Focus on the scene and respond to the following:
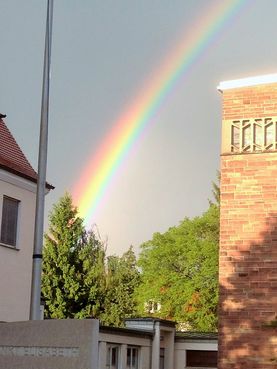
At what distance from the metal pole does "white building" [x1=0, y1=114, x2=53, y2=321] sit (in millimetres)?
7660

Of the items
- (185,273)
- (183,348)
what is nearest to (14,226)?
(183,348)

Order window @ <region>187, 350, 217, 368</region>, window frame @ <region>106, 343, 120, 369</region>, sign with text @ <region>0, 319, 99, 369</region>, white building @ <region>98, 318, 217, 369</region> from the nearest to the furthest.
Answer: sign with text @ <region>0, 319, 99, 369</region>
window frame @ <region>106, 343, 120, 369</region>
white building @ <region>98, 318, 217, 369</region>
window @ <region>187, 350, 217, 368</region>

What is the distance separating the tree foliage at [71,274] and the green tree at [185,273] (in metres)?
3.21

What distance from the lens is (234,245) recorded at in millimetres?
17297

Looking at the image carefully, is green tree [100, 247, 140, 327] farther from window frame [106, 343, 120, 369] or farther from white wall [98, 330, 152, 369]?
window frame [106, 343, 120, 369]

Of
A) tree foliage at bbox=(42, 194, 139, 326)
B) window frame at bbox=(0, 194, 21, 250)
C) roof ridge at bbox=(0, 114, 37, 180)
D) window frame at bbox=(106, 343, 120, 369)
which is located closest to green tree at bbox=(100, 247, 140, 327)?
tree foliage at bbox=(42, 194, 139, 326)

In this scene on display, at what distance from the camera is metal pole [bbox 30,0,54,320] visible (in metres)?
13.1

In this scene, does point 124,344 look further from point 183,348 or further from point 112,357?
point 183,348

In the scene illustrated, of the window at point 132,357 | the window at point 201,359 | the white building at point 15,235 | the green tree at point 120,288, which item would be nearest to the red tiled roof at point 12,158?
the white building at point 15,235

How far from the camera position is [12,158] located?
24391 mm

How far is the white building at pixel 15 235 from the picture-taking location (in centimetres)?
2247

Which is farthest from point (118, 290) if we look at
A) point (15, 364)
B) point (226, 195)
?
point (15, 364)

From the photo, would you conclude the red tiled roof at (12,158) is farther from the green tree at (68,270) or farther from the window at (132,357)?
the green tree at (68,270)

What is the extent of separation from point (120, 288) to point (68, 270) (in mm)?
8121
